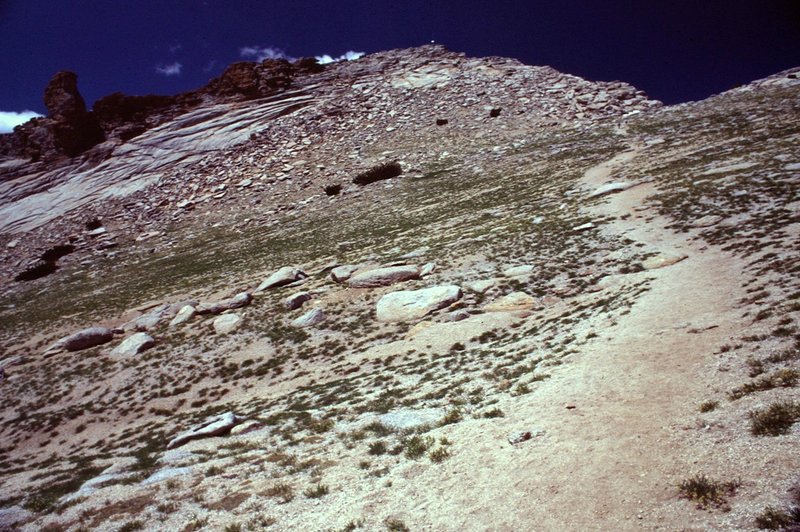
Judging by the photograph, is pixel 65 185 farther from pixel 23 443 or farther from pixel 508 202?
pixel 508 202

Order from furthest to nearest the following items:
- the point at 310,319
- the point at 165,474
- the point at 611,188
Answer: the point at 611,188
the point at 310,319
the point at 165,474

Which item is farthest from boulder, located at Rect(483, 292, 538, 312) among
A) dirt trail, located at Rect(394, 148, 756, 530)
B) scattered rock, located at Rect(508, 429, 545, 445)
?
scattered rock, located at Rect(508, 429, 545, 445)

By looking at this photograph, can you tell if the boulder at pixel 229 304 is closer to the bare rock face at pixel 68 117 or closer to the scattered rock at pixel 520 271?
the scattered rock at pixel 520 271

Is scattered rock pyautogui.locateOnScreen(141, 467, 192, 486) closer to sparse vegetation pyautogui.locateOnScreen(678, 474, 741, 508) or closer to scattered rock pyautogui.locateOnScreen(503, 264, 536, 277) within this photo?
sparse vegetation pyautogui.locateOnScreen(678, 474, 741, 508)

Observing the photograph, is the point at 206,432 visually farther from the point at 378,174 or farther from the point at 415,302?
the point at 378,174

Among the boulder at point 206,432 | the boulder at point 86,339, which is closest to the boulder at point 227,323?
the boulder at point 86,339

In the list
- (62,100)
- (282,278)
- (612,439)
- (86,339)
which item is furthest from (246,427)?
(62,100)
